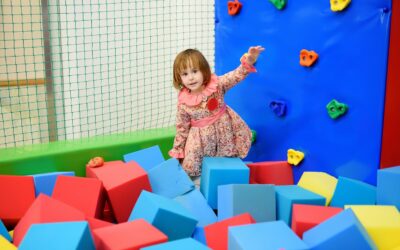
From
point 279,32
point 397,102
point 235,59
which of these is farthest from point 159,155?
point 397,102

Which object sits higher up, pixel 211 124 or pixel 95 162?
pixel 211 124

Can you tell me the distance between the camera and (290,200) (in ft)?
4.35

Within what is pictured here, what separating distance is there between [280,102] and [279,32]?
25 cm

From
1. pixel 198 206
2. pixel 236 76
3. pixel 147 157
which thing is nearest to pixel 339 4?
pixel 236 76

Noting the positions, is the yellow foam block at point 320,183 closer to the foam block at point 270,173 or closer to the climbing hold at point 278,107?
the foam block at point 270,173

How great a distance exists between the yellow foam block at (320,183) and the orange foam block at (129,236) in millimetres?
619

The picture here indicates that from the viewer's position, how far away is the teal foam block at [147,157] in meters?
1.74

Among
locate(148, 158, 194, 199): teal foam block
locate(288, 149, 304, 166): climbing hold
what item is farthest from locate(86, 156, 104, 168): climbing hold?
locate(288, 149, 304, 166): climbing hold

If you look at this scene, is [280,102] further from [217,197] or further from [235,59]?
[217,197]

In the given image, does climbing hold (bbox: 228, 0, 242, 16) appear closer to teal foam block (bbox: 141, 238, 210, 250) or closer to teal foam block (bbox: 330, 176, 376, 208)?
teal foam block (bbox: 330, 176, 376, 208)

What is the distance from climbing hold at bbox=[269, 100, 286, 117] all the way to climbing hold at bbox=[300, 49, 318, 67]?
0.17 metres

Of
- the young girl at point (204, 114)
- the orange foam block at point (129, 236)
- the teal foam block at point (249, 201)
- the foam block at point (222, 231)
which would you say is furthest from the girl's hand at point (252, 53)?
the orange foam block at point (129, 236)

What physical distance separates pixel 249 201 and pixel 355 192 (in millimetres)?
316

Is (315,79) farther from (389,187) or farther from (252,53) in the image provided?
(389,187)
